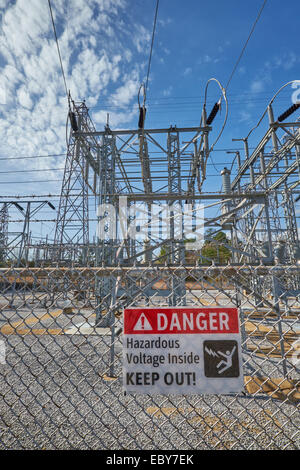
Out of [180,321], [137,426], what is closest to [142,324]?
[180,321]

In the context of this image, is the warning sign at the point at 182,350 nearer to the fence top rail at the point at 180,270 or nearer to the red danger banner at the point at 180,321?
the red danger banner at the point at 180,321

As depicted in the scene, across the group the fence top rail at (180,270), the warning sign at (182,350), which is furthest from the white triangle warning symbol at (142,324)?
the fence top rail at (180,270)

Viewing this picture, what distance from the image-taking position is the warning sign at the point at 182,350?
5.88 feet

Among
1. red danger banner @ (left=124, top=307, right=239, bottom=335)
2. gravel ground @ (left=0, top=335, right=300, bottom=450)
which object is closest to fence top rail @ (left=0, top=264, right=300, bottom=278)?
red danger banner @ (left=124, top=307, right=239, bottom=335)

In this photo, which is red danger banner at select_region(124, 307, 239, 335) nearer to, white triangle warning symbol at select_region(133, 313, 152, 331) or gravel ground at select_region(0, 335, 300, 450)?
white triangle warning symbol at select_region(133, 313, 152, 331)

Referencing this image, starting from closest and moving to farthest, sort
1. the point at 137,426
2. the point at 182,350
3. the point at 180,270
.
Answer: the point at 182,350 → the point at 180,270 → the point at 137,426

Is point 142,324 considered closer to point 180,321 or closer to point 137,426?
point 180,321

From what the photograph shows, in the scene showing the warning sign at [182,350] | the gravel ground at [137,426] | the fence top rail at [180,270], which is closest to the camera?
the warning sign at [182,350]

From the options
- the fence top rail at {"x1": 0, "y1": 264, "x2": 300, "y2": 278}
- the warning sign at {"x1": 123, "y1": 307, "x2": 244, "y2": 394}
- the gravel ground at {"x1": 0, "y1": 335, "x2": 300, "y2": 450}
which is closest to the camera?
the warning sign at {"x1": 123, "y1": 307, "x2": 244, "y2": 394}

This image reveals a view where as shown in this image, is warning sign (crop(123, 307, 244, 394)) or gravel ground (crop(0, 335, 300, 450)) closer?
warning sign (crop(123, 307, 244, 394))

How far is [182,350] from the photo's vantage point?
1813mm

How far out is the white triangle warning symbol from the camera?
185 cm

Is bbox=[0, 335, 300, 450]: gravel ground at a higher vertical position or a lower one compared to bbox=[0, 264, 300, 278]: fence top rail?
lower

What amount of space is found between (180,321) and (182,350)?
8.0 inches
